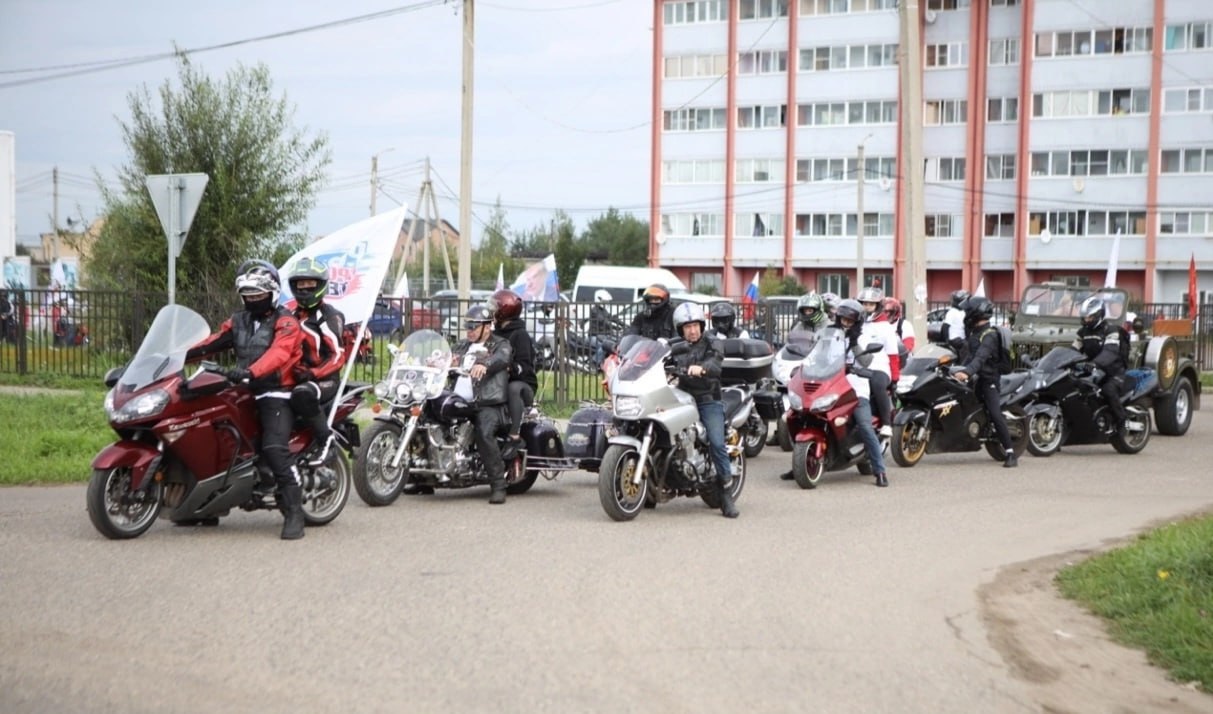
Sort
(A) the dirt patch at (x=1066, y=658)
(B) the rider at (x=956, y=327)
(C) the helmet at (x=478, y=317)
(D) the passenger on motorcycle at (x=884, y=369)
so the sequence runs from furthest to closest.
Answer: (B) the rider at (x=956, y=327) < (D) the passenger on motorcycle at (x=884, y=369) < (C) the helmet at (x=478, y=317) < (A) the dirt patch at (x=1066, y=658)

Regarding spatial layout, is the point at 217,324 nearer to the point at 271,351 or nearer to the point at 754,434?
the point at 754,434

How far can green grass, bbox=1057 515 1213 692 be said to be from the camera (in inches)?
273

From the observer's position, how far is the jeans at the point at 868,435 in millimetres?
13859

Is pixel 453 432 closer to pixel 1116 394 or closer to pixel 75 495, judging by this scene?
pixel 75 495

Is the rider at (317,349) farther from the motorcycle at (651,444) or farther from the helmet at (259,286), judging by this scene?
the motorcycle at (651,444)

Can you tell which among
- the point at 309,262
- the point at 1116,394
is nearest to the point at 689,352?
the point at 309,262

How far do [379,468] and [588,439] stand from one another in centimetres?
198

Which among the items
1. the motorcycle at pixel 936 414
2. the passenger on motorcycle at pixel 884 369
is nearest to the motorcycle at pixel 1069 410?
the motorcycle at pixel 936 414

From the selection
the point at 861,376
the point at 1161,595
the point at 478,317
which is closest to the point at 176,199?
the point at 478,317

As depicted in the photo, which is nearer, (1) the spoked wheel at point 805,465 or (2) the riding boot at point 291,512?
(2) the riding boot at point 291,512

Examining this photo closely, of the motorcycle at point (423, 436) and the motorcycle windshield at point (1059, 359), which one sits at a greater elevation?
the motorcycle windshield at point (1059, 359)

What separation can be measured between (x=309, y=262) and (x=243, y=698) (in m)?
5.63

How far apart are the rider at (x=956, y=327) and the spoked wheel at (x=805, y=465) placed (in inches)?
119

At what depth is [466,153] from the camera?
24.9 m
